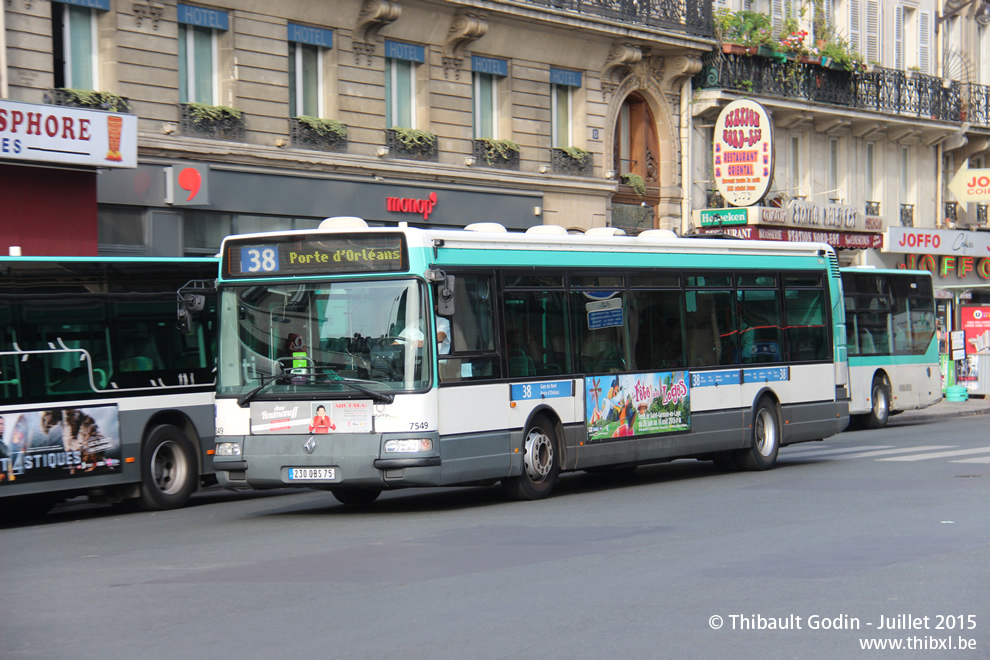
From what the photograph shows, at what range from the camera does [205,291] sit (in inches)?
512

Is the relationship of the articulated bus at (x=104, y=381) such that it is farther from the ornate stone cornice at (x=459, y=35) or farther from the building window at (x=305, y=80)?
the ornate stone cornice at (x=459, y=35)

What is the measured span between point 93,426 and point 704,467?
808cm

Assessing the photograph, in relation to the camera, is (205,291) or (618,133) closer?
(205,291)

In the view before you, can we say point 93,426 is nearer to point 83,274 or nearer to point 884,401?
point 83,274

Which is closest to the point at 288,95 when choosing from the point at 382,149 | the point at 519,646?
the point at 382,149

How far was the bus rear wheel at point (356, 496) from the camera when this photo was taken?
13.8 metres

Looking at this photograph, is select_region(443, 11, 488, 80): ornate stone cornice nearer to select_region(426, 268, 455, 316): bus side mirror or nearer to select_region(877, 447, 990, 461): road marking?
select_region(877, 447, 990, 461): road marking

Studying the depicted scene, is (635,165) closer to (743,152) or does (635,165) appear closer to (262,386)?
(743,152)

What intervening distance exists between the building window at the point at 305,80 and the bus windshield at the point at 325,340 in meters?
11.9

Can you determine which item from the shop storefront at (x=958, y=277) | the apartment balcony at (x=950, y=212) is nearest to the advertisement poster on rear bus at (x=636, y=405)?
the shop storefront at (x=958, y=277)

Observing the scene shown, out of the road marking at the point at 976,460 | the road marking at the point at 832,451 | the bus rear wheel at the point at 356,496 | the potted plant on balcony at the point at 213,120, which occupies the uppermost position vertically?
the potted plant on balcony at the point at 213,120

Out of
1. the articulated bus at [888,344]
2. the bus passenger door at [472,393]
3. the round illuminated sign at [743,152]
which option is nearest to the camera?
the bus passenger door at [472,393]

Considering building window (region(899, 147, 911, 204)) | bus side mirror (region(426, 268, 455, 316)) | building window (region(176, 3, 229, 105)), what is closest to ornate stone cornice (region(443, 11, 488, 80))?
building window (region(176, 3, 229, 105))

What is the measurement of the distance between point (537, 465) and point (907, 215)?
30599mm
